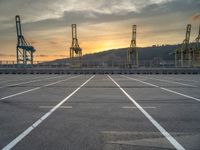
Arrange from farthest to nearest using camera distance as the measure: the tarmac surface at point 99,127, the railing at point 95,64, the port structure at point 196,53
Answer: the port structure at point 196,53, the railing at point 95,64, the tarmac surface at point 99,127

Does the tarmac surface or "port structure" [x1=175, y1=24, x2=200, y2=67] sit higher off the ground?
"port structure" [x1=175, y1=24, x2=200, y2=67]

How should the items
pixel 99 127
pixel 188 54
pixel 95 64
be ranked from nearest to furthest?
pixel 99 127 → pixel 95 64 → pixel 188 54

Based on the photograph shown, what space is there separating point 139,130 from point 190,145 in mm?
1224

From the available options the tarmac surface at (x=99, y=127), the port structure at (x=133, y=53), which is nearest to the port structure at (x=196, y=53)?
the port structure at (x=133, y=53)

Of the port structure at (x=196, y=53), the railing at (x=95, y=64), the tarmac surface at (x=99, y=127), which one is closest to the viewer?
the tarmac surface at (x=99, y=127)

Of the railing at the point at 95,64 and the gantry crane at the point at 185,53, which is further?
the gantry crane at the point at 185,53

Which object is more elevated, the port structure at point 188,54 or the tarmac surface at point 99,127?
the port structure at point 188,54

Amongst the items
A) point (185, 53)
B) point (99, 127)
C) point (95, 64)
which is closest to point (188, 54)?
point (185, 53)

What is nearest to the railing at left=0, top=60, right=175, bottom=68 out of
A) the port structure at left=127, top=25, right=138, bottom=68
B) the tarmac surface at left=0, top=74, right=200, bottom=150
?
the port structure at left=127, top=25, right=138, bottom=68

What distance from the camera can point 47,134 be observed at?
4.86 m

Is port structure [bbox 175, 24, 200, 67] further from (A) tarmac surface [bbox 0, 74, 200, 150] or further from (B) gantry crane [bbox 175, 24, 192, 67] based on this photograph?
(A) tarmac surface [bbox 0, 74, 200, 150]

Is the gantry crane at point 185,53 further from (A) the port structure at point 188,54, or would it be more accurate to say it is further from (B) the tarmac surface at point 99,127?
(B) the tarmac surface at point 99,127

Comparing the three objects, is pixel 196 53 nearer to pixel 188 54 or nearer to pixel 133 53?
pixel 188 54

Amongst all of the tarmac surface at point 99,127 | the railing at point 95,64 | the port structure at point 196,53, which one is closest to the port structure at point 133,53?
the railing at point 95,64
